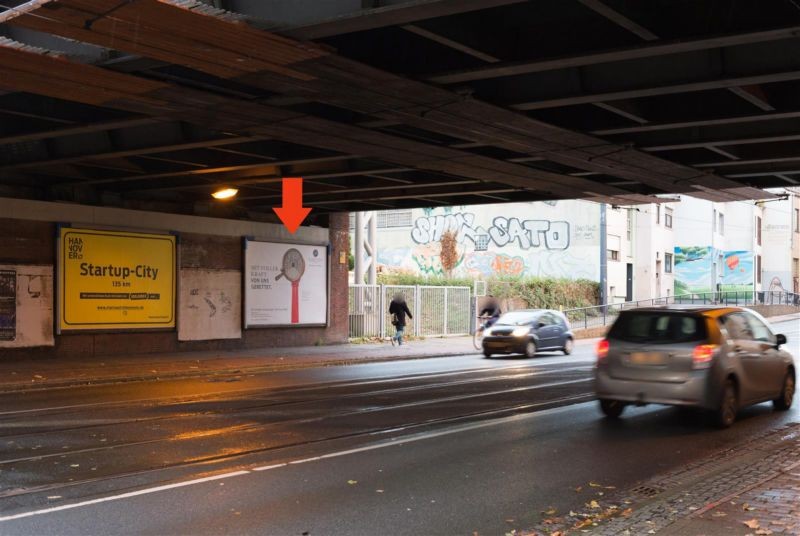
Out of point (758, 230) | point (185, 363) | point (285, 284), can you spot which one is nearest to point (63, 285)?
point (185, 363)

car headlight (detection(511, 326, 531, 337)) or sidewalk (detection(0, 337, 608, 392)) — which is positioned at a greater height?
car headlight (detection(511, 326, 531, 337))

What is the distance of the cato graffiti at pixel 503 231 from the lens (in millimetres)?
53000

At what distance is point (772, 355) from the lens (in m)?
11.7

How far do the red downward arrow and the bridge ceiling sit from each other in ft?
2.27

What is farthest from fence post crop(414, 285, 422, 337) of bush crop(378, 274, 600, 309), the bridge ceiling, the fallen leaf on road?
the fallen leaf on road

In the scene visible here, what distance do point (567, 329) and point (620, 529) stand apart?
21.0 meters

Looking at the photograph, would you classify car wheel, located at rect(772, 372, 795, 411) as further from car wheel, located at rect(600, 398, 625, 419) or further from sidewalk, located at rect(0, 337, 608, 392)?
sidewalk, located at rect(0, 337, 608, 392)

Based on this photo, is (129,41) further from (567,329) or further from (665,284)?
(665,284)

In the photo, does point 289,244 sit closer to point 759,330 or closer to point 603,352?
point 603,352

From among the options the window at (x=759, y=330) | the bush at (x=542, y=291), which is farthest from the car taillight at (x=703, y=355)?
the bush at (x=542, y=291)

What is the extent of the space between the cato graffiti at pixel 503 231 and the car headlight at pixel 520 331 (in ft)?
95.3

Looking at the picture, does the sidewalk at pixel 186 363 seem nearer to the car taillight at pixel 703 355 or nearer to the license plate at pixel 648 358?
the license plate at pixel 648 358

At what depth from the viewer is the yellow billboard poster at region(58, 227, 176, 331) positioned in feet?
68.0

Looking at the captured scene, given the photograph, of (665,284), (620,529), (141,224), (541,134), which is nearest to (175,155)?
(141,224)
